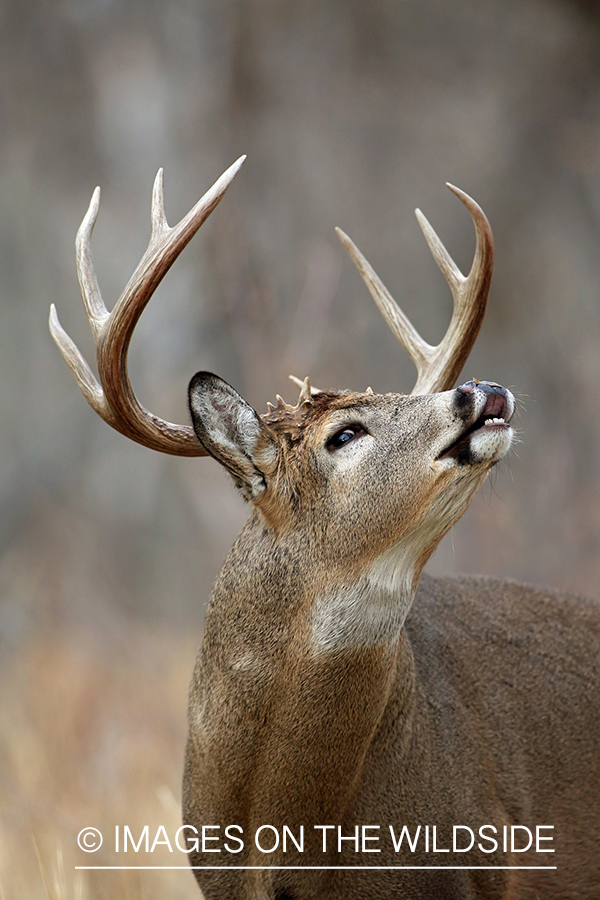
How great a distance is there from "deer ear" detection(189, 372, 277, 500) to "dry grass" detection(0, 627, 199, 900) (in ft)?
8.02

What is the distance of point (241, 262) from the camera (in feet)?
31.6

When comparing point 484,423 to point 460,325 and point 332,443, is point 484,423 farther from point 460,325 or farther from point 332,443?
point 460,325

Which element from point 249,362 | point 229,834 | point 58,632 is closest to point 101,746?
point 58,632

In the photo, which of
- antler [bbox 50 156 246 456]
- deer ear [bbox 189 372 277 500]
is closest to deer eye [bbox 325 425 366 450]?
deer ear [bbox 189 372 277 500]

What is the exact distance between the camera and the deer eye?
365 cm

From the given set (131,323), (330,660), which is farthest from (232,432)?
(330,660)

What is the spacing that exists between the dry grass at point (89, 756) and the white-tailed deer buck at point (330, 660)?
1797 mm

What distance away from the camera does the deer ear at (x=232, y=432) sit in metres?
3.55

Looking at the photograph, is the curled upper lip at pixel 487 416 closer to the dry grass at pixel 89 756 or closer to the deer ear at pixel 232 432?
the deer ear at pixel 232 432

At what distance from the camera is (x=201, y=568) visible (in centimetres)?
945

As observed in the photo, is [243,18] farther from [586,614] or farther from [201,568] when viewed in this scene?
[586,614]

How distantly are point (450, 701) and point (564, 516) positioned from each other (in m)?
6.53

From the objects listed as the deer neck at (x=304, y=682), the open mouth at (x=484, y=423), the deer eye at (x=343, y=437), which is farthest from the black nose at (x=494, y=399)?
the deer neck at (x=304, y=682)

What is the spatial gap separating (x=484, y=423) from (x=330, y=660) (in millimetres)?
956
